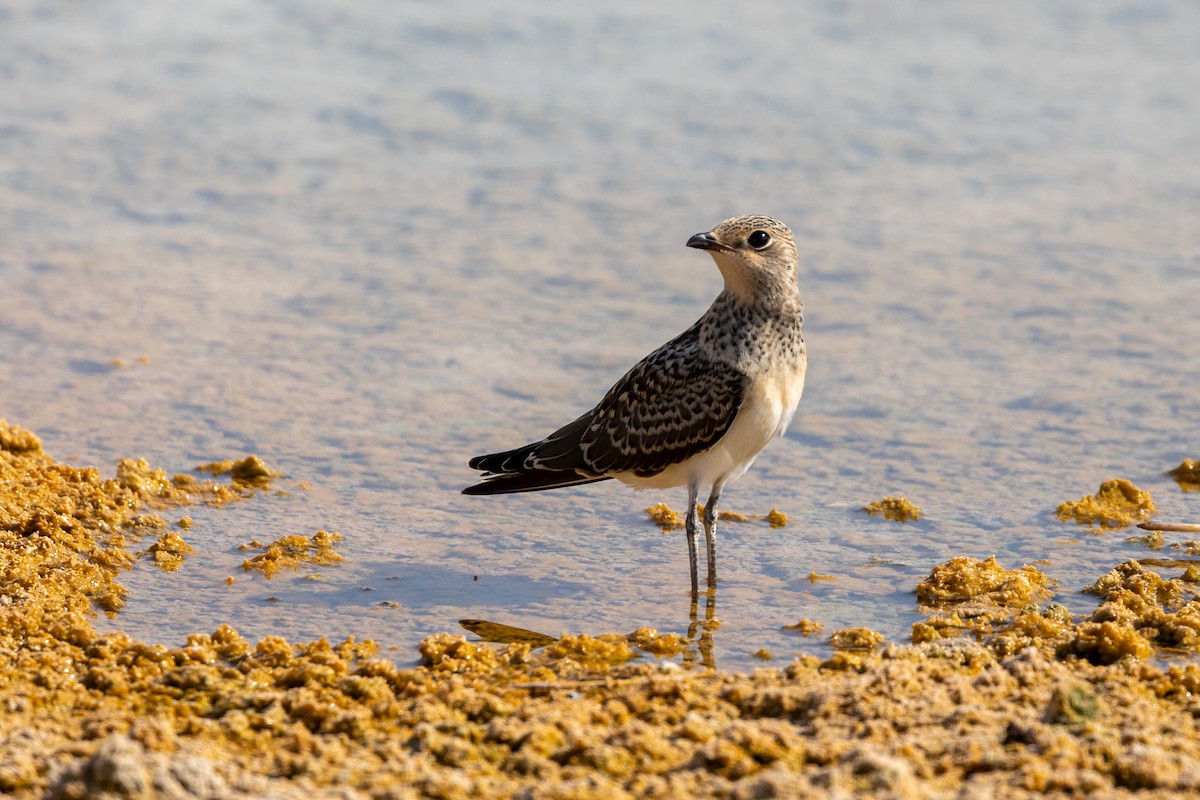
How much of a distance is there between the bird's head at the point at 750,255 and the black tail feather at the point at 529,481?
3.87 ft

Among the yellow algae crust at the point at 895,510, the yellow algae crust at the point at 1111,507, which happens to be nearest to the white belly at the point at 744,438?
the yellow algae crust at the point at 895,510

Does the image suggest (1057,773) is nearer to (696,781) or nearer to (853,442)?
(696,781)

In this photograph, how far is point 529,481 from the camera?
7773 millimetres

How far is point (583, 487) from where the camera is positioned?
8.85 meters

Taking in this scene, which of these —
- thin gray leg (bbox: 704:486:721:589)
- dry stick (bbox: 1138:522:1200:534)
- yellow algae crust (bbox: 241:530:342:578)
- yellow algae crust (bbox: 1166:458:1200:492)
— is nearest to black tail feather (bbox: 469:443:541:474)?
yellow algae crust (bbox: 241:530:342:578)

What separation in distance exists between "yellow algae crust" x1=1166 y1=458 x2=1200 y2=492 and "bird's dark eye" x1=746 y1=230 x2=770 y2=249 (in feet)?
9.30

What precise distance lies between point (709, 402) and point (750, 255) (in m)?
0.75

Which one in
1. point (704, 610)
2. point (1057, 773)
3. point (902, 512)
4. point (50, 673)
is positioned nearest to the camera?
point (1057, 773)

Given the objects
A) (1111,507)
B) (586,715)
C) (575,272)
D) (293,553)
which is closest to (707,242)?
(293,553)

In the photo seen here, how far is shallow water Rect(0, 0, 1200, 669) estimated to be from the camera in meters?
7.82

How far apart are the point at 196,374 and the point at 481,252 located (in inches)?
112

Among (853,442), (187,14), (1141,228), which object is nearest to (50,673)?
(853,442)

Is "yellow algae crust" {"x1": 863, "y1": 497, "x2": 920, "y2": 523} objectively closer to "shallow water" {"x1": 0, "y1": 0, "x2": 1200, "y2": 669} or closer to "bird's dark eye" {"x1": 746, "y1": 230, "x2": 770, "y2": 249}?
"shallow water" {"x1": 0, "y1": 0, "x2": 1200, "y2": 669}

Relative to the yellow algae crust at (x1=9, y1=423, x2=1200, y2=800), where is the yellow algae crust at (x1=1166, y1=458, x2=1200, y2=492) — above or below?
above
